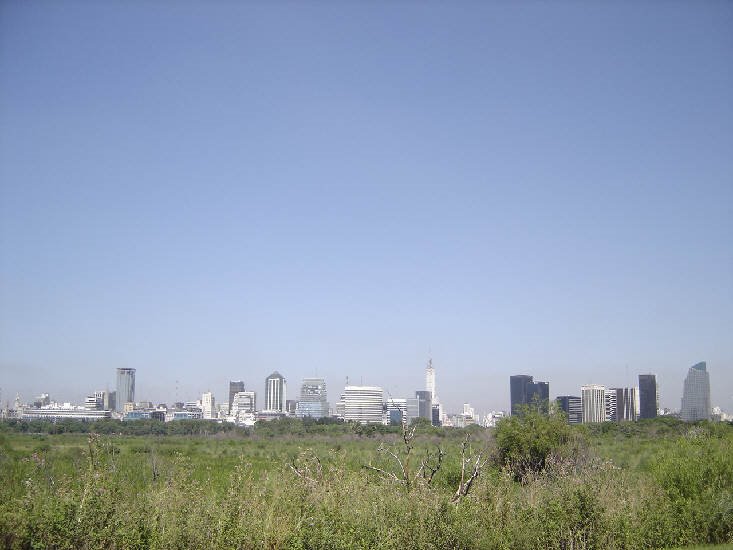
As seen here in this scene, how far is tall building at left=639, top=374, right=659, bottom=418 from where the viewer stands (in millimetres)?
146875

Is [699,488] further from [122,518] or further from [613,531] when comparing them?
[122,518]

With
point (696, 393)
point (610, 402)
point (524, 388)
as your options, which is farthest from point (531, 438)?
point (696, 393)

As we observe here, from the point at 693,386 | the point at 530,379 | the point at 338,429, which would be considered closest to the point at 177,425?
the point at 338,429

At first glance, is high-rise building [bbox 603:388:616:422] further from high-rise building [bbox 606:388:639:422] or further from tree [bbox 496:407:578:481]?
tree [bbox 496:407:578:481]

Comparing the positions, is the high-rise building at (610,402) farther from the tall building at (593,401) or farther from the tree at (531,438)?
the tree at (531,438)

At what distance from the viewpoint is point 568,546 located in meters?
12.6

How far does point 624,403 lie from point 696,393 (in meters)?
30.8

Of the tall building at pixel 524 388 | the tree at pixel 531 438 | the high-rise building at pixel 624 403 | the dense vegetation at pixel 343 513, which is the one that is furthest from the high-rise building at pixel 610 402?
the dense vegetation at pixel 343 513

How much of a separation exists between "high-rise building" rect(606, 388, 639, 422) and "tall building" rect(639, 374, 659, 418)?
142 cm

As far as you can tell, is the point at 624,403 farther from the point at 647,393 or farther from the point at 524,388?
the point at 524,388

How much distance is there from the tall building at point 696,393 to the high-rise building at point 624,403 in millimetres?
14043

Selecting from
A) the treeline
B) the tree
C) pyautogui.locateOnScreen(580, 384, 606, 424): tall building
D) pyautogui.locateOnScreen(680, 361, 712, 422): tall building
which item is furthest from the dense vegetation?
pyautogui.locateOnScreen(680, 361, 712, 422): tall building

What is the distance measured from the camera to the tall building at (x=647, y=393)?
14688 cm

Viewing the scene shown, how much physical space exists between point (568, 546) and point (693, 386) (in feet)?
585
